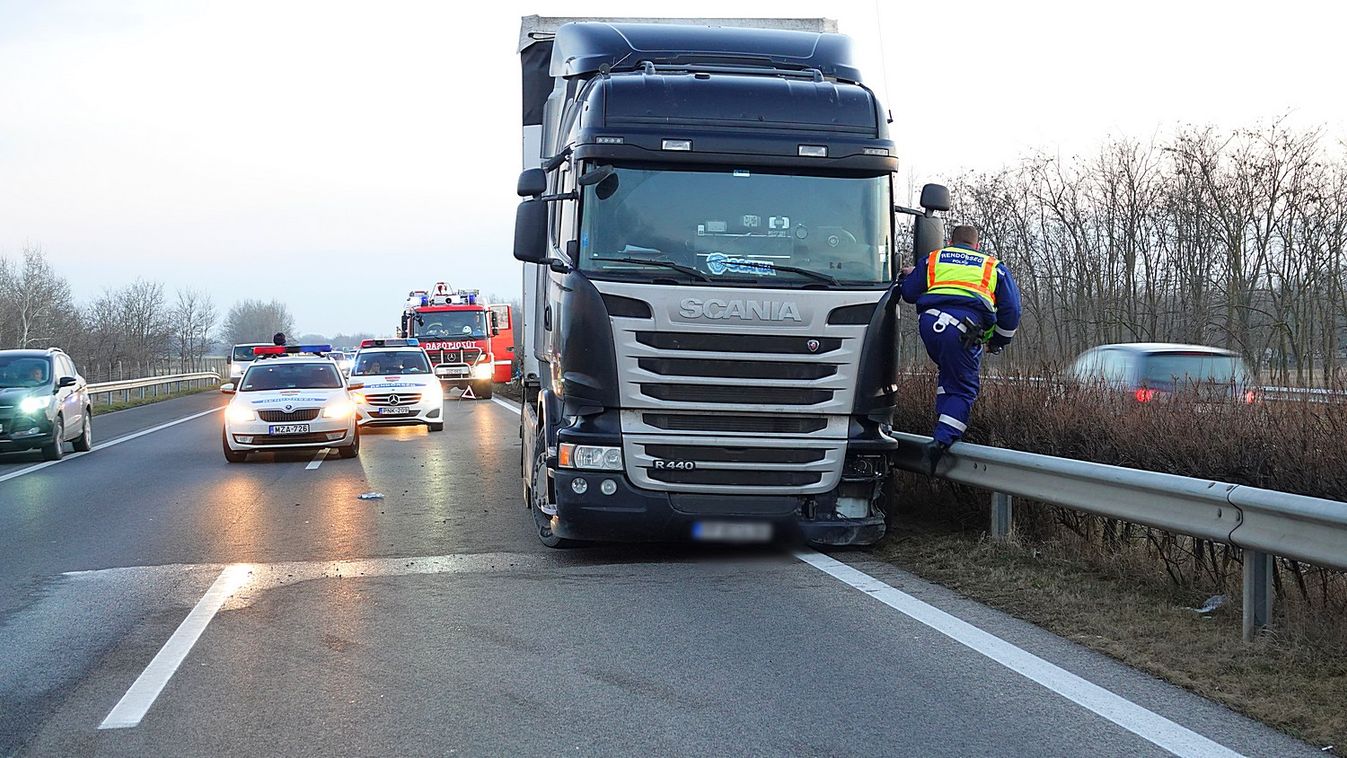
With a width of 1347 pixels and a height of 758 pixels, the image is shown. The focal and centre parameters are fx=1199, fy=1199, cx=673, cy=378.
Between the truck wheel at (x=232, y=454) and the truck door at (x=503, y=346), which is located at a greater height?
the truck door at (x=503, y=346)

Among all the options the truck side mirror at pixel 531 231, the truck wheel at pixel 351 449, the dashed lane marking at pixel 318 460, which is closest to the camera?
the truck side mirror at pixel 531 231

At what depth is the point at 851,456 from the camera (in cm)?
810

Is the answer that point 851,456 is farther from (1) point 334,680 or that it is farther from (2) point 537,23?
(2) point 537,23

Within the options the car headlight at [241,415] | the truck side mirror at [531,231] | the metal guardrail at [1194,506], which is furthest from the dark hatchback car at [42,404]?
the metal guardrail at [1194,506]

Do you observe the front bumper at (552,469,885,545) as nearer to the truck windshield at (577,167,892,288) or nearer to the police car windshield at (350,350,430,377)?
the truck windshield at (577,167,892,288)

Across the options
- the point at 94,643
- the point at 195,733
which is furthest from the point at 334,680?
the point at 94,643

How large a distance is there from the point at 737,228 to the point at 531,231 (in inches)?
57.6

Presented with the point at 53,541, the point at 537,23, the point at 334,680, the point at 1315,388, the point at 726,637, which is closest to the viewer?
the point at 334,680

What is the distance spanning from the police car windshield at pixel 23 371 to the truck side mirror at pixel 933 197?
50.0 ft

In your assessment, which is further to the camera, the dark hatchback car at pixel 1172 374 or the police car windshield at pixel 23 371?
the police car windshield at pixel 23 371

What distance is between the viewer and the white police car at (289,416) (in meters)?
17.0

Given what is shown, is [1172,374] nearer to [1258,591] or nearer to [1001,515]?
[1001,515]

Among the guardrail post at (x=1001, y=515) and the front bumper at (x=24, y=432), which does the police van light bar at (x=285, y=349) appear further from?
the guardrail post at (x=1001, y=515)

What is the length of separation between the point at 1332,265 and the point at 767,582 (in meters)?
24.6
